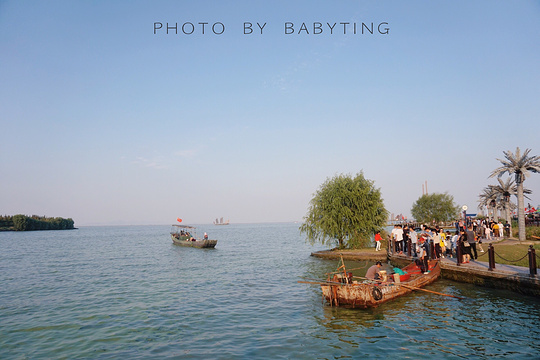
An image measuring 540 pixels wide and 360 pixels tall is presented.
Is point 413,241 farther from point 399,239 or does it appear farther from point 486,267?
point 486,267

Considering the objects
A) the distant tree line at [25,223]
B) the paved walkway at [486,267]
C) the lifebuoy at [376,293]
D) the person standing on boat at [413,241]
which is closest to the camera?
the lifebuoy at [376,293]

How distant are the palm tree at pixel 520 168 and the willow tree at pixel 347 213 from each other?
39.7 feet

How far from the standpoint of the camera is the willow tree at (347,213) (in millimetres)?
36312

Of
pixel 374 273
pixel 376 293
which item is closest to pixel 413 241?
pixel 374 273

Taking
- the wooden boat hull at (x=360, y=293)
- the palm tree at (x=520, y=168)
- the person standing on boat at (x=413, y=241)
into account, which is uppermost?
the palm tree at (x=520, y=168)

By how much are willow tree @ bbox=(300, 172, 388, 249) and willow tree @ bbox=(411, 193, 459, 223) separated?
47794 millimetres

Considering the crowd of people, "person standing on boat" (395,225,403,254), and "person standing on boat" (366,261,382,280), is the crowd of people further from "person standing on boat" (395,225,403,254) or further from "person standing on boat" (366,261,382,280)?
"person standing on boat" (366,261,382,280)

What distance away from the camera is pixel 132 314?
A: 15555 mm

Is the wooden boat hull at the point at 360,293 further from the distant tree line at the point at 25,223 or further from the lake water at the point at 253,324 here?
the distant tree line at the point at 25,223

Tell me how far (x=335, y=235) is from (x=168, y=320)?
25.0 meters

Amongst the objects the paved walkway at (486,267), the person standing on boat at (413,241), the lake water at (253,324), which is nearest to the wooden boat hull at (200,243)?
the lake water at (253,324)

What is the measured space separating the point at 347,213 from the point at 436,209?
5294 centimetres

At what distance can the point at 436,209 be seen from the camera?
79000 mm

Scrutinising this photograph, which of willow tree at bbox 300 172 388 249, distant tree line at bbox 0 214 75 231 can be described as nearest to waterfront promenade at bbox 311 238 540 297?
willow tree at bbox 300 172 388 249
